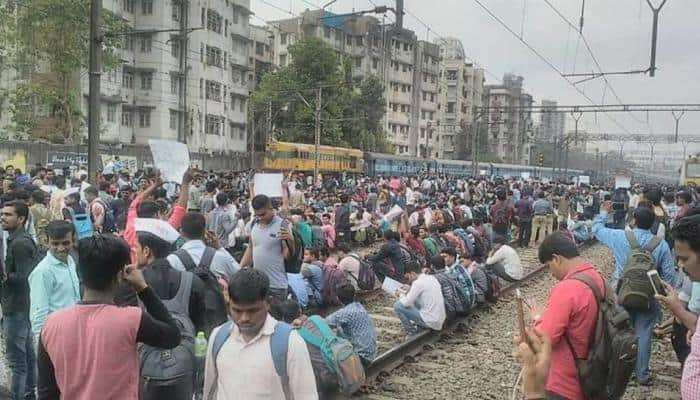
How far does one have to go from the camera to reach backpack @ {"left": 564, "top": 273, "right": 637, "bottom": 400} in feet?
11.0

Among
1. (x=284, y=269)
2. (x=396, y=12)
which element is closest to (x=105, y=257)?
(x=284, y=269)

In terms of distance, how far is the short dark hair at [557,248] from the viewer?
356 centimetres

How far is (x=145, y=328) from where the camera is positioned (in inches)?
103

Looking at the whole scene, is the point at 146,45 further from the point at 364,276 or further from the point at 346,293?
the point at 346,293

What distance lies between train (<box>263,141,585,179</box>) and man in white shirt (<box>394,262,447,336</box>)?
29888 millimetres

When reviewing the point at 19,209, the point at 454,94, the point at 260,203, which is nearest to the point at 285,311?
the point at 260,203

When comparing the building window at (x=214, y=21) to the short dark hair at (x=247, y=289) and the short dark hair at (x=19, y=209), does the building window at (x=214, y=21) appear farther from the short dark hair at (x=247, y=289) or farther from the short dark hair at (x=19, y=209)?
the short dark hair at (x=247, y=289)

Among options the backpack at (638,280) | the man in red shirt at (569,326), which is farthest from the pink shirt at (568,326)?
the backpack at (638,280)

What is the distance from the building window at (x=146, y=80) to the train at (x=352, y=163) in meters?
10.2

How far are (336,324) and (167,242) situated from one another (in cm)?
245

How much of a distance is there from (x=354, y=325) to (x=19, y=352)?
9.54 ft

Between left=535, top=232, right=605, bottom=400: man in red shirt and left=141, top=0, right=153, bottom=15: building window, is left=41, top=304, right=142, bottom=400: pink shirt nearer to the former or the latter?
left=535, top=232, right=605, bottom=400: man in red shirt

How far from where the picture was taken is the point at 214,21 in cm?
4647

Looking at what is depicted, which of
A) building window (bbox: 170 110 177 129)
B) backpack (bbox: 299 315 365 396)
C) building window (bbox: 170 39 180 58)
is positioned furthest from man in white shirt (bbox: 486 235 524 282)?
building window (bbox: 170 39 180 58)
